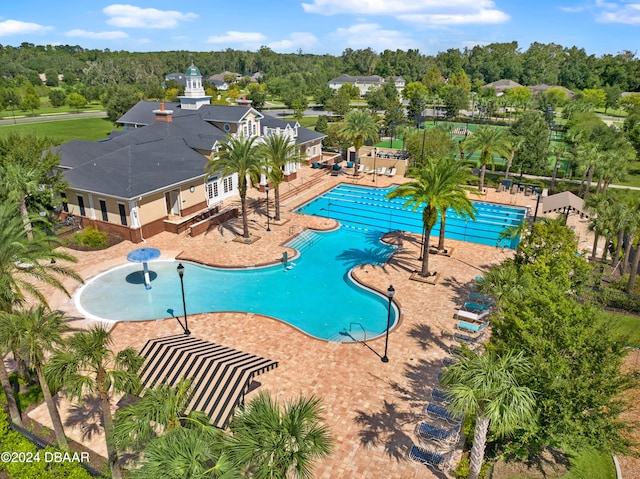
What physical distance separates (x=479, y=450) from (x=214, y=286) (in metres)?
18.9

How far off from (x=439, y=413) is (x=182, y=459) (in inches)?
404

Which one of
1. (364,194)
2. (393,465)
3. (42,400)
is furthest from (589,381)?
(364,194)

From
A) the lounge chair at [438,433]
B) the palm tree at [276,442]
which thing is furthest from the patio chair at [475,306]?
the palm tree at [276,442]

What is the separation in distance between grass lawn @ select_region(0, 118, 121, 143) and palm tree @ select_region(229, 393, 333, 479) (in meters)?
77.0

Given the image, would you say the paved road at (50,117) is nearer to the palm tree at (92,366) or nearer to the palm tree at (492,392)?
the palm tree at (92,366)

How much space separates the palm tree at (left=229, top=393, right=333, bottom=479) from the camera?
973 cm

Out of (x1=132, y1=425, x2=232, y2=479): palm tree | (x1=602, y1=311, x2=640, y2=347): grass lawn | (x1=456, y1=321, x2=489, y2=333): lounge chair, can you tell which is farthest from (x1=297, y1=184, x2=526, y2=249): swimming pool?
(x1=132, y1=425, x2=232, y2=479): palm tree

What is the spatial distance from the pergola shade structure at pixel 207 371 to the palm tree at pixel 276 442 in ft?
16.1

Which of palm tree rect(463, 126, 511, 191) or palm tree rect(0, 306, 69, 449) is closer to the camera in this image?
palm tree rect(0, 306, 69, 449)

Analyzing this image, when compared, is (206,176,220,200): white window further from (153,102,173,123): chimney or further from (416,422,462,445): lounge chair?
(416,422,462,445): lounge chair

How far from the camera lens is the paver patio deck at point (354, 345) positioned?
50.7 feet

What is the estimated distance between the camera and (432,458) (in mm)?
14547

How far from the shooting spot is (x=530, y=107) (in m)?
102

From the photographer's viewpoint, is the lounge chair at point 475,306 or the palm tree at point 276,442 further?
the lounge chair at point 475,306
